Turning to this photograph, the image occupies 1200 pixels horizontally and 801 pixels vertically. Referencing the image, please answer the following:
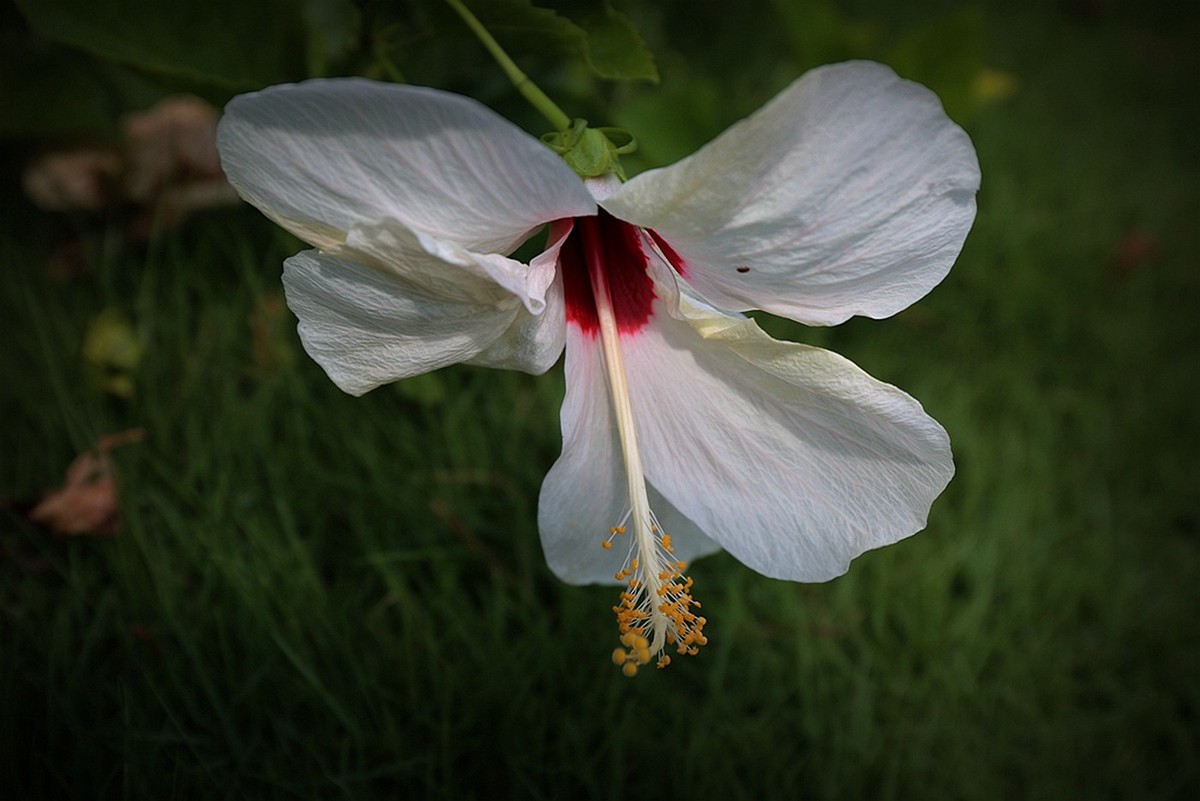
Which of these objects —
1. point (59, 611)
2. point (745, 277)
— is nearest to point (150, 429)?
point (59, 611)

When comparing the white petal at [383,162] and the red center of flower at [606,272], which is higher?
the white petal at [383,162]

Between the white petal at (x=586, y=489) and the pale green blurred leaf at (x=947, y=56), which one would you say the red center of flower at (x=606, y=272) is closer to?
the white petal at (x=586, y=489)

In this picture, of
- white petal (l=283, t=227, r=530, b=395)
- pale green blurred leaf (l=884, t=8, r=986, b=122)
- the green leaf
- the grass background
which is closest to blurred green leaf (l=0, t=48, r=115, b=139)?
the grass background

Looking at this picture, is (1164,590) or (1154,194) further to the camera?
(1154,194)

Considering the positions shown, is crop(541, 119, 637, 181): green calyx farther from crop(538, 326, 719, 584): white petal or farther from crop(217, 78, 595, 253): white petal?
crop(538, 326, 719, 584): white petal

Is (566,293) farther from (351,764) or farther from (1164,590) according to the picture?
(1164,590)

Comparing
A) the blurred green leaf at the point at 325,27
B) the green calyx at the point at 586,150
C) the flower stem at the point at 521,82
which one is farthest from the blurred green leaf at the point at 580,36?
the blurred green leaf at the point at 325,27

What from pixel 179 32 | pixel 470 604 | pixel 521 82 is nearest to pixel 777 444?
pixel 521 82
